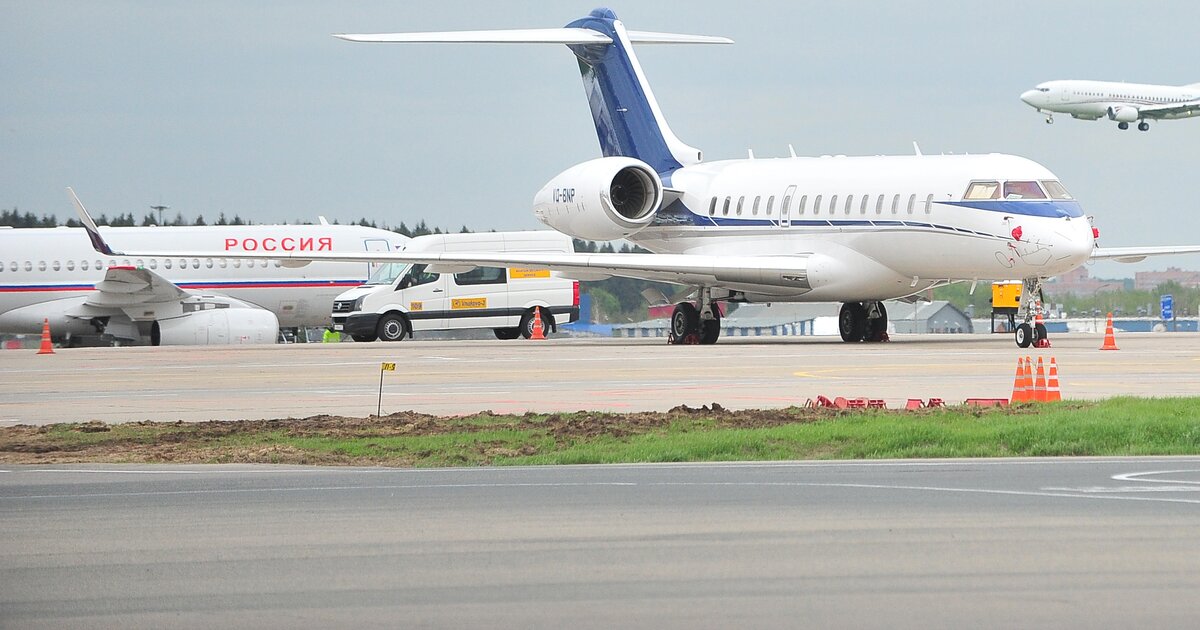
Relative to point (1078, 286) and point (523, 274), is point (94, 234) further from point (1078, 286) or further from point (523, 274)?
point (1078, 286)

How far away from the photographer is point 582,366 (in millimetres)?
28297

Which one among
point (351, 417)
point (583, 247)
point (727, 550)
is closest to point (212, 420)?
point (351, 417)

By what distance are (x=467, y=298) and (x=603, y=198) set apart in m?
8.82

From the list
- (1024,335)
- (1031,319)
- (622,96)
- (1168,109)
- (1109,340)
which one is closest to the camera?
(1024,335)

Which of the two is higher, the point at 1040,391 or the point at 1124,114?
the point at 1124,114

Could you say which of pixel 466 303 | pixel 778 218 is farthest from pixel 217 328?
pixel 778 218

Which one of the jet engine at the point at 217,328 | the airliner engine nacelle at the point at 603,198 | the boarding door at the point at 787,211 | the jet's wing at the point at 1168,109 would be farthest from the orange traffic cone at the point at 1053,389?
the jet's wing at the point at 1168,109

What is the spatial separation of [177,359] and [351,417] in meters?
15.7

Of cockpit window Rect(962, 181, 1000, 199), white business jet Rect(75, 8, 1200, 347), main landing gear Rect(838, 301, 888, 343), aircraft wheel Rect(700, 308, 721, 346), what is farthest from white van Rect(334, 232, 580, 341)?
cockpit window Rect(962, 181, 1000, 199)

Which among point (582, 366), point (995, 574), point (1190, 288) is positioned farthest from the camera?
point (1190, 288)

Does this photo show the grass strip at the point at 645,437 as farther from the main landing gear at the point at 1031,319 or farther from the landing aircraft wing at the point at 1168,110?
the landing aircraft wing at the point at 1168,110

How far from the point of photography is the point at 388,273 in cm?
4762

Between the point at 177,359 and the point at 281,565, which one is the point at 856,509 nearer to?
the point at 281,565

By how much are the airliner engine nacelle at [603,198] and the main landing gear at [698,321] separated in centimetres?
288
